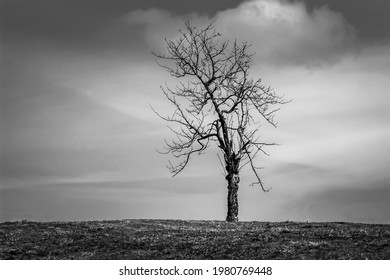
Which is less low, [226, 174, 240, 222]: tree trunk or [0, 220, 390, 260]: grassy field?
[226, 174, 240, 222]: tree trunk

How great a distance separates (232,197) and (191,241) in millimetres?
10665

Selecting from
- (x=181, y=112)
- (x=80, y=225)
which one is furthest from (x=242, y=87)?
(x=80, y=225)

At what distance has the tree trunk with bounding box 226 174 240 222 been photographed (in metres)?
31.2

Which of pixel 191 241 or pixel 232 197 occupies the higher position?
pixel 232 197

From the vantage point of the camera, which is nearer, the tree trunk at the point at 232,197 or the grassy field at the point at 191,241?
the grassy field at the point at 191,241

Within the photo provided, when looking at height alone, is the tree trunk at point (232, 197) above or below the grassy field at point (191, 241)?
above

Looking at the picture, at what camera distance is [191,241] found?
69.1 ft

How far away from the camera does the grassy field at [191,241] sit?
18.9 meters

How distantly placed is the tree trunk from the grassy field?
16.2 feet

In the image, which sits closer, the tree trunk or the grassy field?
the grassy field

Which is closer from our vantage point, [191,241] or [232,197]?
[191,241]

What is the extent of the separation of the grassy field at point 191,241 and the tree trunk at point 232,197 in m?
4.93

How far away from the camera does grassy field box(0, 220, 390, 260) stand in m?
18.9
